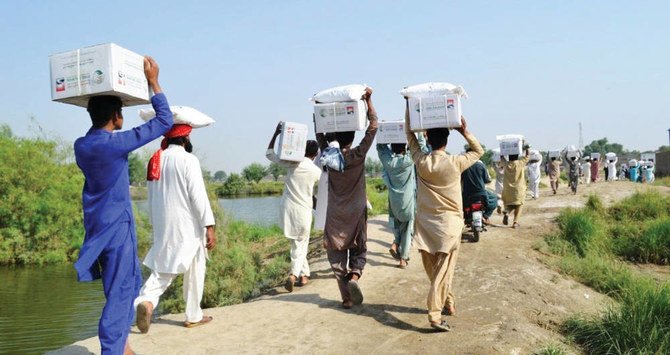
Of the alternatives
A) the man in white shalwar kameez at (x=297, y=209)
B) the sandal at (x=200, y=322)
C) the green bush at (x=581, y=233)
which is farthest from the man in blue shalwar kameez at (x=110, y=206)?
the green bush at (x=581, y=233)

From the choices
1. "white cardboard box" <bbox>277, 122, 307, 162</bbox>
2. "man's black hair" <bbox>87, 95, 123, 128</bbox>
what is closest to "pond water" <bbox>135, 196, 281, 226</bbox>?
"white cardboard box" <bbox>277, 122, 307, 162</bbox>

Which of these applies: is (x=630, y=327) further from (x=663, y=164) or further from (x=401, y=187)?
(x=663, y=164)

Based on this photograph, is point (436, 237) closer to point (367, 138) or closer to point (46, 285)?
point (367, 138)

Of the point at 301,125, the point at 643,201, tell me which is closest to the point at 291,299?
the point at 301,125

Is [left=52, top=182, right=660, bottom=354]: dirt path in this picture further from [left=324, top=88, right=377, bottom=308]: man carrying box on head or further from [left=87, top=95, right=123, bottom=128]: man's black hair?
[left=87, top=95, right=123, bottom=128]: man's black hair

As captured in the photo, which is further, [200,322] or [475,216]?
[475,216]

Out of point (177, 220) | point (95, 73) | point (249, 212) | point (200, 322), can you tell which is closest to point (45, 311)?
point (200, 322)

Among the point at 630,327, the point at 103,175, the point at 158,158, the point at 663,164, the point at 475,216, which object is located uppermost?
the point at 158,158

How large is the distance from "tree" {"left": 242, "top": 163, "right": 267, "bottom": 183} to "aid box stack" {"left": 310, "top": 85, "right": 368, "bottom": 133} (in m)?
68.9

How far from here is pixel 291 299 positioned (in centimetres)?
596

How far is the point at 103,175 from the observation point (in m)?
3.46

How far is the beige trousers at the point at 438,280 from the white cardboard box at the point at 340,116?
4.88 ft

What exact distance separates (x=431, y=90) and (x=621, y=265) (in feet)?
18.3

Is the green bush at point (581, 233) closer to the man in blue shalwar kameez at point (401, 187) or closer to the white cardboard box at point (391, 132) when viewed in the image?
the man in blue shalwar kameez at point (401, 187)
